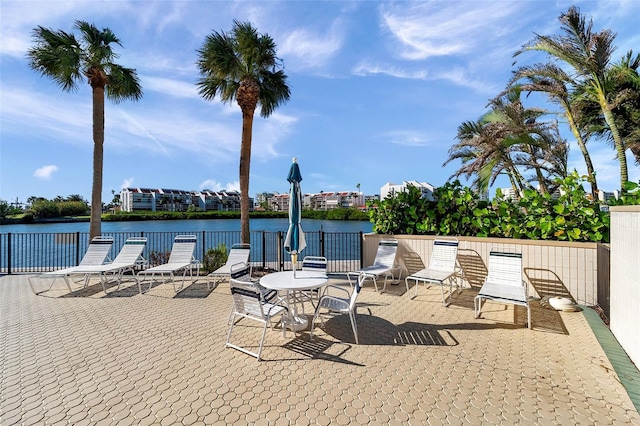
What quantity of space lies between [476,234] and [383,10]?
603 cm

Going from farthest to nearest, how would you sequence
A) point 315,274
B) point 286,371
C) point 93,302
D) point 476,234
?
point 476,234, point 93,302, point 315,274, point 286,371

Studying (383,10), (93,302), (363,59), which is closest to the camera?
(93,302)

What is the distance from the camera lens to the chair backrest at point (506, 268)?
16.0 feet

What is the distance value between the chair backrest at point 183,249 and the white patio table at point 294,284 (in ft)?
12.3

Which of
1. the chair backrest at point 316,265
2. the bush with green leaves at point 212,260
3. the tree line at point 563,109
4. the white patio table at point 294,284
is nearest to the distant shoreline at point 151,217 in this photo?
the tree line at point 563,109

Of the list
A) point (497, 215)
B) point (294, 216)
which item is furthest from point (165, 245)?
point (497, 215)

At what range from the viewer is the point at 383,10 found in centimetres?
726

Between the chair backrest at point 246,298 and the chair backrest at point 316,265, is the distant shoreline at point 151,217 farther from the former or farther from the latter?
the chair backrest at point 246,298

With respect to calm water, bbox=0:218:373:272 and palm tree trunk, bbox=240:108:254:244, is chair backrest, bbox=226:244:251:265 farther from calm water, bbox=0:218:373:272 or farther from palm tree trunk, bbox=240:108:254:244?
palm tree trunk, bbox=240:108:254:244

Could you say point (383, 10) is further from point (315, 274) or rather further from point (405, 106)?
point (315, 274)

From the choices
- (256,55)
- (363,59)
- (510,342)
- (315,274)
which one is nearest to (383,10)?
(363,59)

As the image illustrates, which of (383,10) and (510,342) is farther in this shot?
(383,10)

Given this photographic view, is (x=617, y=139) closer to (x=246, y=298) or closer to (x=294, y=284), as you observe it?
(x=294, y=284)

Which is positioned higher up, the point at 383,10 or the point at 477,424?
the point at 383,10
